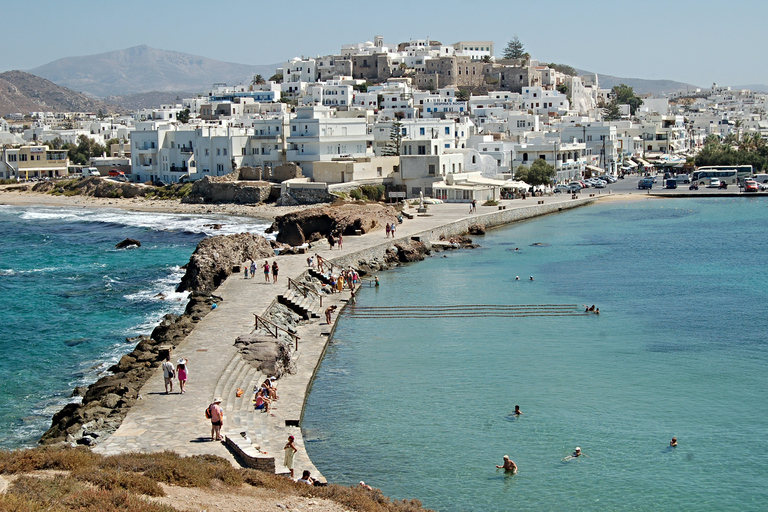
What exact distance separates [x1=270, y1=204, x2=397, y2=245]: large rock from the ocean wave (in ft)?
12.1

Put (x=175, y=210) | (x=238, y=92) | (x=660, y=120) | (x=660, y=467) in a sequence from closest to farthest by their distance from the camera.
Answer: (x=660, y=467)
(x=175, y=210)
(x=660, y=120)
(x=238, y=92)

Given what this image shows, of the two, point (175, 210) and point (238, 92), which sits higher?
point (238, 92)

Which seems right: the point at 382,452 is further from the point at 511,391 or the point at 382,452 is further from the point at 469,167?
the point at 469,167

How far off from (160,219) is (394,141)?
16500 millimetres

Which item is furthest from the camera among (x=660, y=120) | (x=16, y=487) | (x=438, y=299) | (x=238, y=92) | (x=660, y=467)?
(x=238, y=92)

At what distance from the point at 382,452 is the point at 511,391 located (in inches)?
154

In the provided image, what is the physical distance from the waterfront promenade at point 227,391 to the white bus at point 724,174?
43.2 m

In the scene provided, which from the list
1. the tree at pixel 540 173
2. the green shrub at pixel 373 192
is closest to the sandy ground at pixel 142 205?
the green shrub at pixel 373 192

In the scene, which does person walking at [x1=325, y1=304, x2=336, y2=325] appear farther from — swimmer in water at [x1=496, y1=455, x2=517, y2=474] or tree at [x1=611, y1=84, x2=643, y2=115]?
tree at [x1=611, y1=84, x2=643, y2=115]

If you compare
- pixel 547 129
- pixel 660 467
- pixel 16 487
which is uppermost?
pixel 547 129

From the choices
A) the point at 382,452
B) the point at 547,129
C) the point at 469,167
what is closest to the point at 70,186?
the point at 469,167

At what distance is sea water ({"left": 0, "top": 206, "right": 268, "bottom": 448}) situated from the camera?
1845 cm

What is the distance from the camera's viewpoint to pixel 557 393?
→ 56.6 feet

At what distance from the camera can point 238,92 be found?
96625 mm
